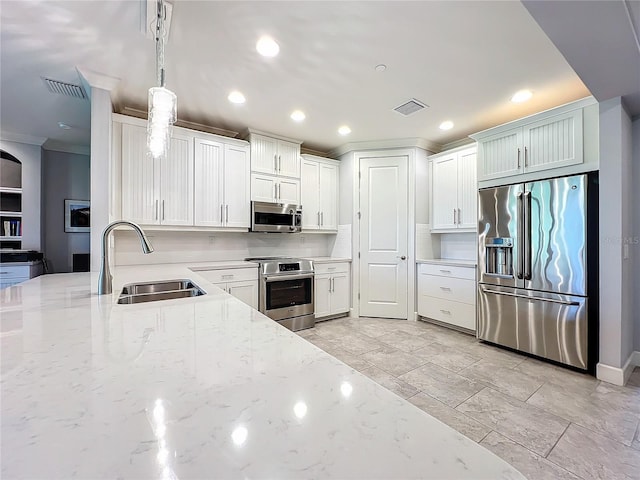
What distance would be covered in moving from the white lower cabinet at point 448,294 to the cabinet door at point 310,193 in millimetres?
1673

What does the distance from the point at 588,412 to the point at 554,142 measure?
2268mm

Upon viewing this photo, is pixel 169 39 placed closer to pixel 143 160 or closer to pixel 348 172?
pixel 143 160

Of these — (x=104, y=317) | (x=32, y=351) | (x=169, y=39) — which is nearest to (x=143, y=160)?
(x=169, y=39)

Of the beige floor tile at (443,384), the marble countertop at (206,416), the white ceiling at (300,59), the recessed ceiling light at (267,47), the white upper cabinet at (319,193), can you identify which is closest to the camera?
the marble countertop at (206,416)

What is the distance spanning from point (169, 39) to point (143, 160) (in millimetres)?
1413

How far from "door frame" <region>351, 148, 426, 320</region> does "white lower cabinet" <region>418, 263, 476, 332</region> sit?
120 mm

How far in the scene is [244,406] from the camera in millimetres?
471

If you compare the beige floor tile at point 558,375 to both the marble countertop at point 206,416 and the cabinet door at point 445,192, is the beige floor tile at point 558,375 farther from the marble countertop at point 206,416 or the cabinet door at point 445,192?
the marble countertop at point 206,416

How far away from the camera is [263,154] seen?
374 cm

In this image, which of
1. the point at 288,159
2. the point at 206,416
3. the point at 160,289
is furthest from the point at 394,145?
the point at 206,416

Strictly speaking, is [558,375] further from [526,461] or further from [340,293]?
[340,293]

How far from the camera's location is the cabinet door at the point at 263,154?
3.66 metres

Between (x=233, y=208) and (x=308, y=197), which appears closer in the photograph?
(x=233, y=208)

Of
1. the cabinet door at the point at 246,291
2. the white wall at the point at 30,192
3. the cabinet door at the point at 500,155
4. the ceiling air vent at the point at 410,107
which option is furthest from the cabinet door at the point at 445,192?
the white wall at the point at 30,192
